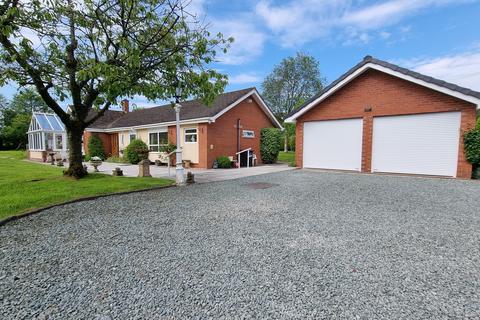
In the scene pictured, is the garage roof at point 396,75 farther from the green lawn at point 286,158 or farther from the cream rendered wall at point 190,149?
the green lawn at point 286,158

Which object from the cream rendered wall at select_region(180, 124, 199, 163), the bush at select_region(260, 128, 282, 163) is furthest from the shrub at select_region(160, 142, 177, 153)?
the bush at select_region(260, 128, 282, 163)

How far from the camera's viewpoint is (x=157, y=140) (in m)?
17.2

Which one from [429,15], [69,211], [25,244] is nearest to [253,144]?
[429,15]

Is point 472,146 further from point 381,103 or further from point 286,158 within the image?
point 286,158

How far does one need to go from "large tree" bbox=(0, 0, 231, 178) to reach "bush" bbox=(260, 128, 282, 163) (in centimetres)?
1030

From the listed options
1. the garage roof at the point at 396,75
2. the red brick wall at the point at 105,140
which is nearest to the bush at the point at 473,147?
the garage roof at the point at 396,75

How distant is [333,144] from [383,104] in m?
2.81

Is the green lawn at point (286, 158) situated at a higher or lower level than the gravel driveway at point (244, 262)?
higher

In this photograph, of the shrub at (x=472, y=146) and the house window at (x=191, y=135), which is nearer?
the shrub at (x=472, y=146)

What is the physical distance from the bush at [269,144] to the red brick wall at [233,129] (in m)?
0.35

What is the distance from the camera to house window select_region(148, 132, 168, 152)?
16720 mm

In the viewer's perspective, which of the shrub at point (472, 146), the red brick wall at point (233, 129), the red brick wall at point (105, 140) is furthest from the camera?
the red brick wall at point (105, 140)

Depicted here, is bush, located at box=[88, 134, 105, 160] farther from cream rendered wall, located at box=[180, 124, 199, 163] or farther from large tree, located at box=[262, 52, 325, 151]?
large tree, located at box=[262, 52, 325, 151]

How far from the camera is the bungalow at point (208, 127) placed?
47.1ft
